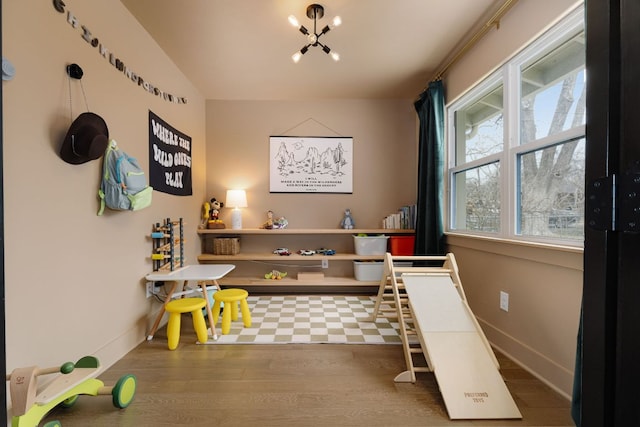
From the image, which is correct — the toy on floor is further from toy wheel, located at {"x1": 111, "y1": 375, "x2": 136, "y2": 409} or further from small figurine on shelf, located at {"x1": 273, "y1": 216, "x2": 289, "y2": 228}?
small figurine on shelf, located at {"x1": 273, "y1": 216, "x2": 289, "y2": 228}

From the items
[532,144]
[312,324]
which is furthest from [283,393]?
[532,144]

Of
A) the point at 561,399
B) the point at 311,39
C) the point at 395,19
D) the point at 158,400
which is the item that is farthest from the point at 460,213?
the point at 158,400

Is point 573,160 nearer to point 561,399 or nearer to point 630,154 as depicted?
point 561,399

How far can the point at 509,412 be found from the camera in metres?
1.38

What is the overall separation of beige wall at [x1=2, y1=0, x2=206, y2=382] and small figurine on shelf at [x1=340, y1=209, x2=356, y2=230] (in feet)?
6.74

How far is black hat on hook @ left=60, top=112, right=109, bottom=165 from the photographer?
1447 mm

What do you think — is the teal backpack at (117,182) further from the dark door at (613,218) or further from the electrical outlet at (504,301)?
the electrical outlet at (504,301)

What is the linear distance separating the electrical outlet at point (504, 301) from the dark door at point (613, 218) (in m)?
1.64

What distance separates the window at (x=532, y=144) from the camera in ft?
5.03

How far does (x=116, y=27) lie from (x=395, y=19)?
76.3 inches

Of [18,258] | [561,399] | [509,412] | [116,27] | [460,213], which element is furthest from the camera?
[460,213]

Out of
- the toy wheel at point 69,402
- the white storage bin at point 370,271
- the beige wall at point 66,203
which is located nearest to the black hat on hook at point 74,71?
the beige wall at point 66,203

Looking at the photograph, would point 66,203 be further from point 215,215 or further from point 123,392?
point 215,215

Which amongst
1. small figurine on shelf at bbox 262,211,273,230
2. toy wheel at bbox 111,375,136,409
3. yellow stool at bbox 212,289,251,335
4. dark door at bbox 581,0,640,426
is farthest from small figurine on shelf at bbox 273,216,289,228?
dark door at bbox 581,0,640,426
